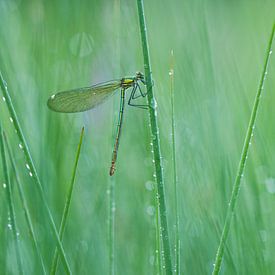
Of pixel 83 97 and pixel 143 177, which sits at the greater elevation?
pixel 83 97

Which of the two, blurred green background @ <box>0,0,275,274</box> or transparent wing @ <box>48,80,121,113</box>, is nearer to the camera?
blurred green background @ <box>0,0,275,274</box>

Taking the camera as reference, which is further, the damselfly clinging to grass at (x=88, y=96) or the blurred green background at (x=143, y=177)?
the damselfly clinging to grass at (x=88, y=96)

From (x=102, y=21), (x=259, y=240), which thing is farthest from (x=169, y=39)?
(x=259, y=240)

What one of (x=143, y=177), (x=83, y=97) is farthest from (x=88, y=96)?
(x=143, y=177)

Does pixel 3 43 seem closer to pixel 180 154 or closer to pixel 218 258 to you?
pixel 180 154

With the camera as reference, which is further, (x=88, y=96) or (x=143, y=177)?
(x=143, y=177)

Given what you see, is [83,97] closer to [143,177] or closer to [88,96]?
[88,96]

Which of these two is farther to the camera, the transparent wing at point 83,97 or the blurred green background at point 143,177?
the transparent wing at point 83,97

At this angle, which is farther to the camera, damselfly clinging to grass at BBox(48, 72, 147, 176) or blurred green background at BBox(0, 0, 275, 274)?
damselfly clinging to grass at BBox(48, 72, 147, 176)
